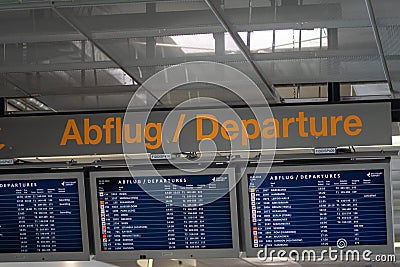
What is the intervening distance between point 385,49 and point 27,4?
2362mm

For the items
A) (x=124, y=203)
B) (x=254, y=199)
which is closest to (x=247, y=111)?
(x=254, y=199)

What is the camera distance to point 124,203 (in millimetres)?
7152

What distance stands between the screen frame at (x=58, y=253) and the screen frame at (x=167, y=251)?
0.08 meters

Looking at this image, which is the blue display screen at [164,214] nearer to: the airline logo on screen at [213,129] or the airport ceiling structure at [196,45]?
the airline logo on screen at [213,129]

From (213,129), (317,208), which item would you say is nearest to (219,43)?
(213,129)

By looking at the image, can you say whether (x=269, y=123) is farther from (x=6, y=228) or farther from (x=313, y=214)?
(x=6, y=228)

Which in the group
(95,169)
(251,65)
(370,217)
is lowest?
(370,217)

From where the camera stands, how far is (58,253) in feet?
24.0

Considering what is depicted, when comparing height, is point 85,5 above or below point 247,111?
above

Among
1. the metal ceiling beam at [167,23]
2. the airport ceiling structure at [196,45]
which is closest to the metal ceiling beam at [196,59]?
the airport ceiling structure at [196,45]

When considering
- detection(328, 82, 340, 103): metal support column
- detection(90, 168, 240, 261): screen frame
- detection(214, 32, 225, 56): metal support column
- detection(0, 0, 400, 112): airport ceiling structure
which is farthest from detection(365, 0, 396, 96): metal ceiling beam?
detection(90, 168, 240, 261): screen frame

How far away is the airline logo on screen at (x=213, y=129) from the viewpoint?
6.77m

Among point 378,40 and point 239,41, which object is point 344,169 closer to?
point 378,40

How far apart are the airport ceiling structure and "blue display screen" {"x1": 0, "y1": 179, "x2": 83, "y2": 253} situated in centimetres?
79
